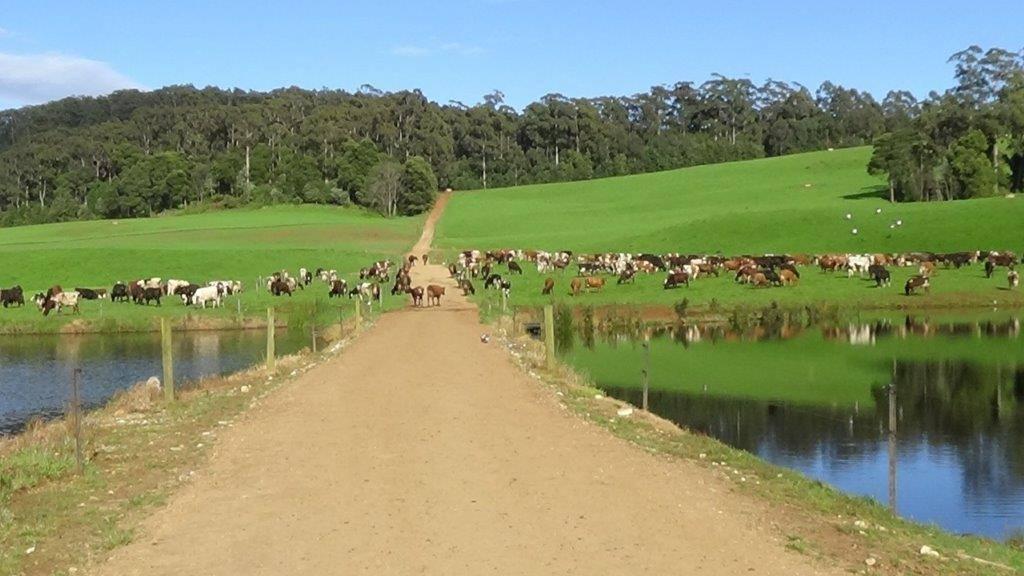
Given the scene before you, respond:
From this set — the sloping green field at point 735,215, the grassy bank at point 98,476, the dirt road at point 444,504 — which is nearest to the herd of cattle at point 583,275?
the sloping green field at point 735,215

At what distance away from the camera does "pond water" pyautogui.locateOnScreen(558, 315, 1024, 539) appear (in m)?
18.3

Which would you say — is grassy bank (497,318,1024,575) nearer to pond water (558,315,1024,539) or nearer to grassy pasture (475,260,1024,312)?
pond water (558,315,1024,539)

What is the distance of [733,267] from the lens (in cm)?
5784

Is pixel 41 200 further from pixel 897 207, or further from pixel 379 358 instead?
pixel 379 358

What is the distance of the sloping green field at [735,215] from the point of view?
6988cm

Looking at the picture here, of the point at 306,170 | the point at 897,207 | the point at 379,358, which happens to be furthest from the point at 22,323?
the point at 306,170

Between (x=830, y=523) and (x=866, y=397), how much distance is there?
16.2 m

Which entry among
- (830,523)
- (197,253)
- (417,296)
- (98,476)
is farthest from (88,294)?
(830,523)

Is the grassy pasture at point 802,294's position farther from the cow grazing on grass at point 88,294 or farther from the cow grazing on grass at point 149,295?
the cow grazing on grass at point 88,294

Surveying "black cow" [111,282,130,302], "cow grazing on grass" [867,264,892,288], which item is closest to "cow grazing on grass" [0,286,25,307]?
"black cow" [111,282,130,302]

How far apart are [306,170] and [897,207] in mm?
74472

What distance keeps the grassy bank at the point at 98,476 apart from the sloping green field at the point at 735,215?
Result: 5486cm

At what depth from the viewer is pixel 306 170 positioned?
131 m

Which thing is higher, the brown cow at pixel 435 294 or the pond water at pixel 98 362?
the brown cow at pixel 435 294
